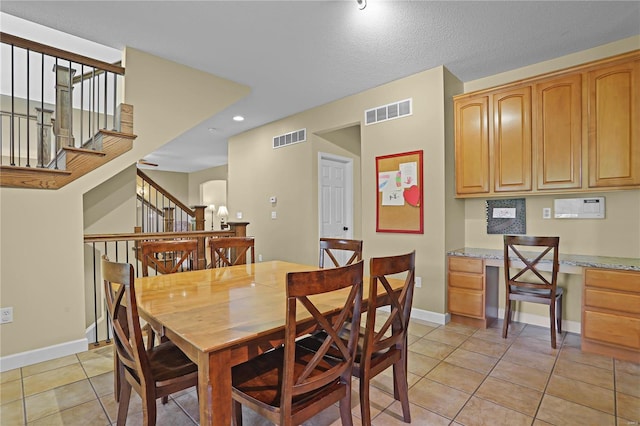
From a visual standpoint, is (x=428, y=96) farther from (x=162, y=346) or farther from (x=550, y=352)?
(x=162, y=346)

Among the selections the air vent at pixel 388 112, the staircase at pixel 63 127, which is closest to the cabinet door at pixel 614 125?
the air vent at pixel 388 112

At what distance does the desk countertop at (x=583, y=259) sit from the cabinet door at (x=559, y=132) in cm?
68

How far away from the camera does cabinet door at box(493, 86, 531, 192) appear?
125 inches

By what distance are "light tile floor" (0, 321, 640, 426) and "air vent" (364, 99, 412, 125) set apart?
2549mm

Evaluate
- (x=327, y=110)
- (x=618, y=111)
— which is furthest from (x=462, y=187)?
(x=327, y=110)

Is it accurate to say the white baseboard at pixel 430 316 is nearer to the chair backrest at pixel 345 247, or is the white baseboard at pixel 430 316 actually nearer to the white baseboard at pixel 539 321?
the white baseboard at pixel 539 321

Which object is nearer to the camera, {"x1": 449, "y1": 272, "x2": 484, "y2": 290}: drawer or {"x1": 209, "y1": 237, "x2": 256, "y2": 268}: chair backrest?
{"x1": 209, "y1": 237, "x2": 256, "y2": 268}: chair backrest

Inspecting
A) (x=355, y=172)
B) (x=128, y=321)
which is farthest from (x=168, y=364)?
(x=355, y=172)

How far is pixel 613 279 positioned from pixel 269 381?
112 inches

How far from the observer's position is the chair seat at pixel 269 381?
1311 millimetres

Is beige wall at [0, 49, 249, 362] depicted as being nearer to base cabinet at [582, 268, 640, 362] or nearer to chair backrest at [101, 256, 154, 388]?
chair backrest at [101, 256, 154, 388]

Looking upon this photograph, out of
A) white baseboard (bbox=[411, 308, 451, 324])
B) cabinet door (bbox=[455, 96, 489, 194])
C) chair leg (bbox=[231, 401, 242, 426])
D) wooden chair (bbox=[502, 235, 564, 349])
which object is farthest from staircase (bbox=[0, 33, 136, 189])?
wooden chair (bbox=[502, 235, 564, 349])

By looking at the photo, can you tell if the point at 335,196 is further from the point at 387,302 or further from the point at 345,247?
the point at 387,302

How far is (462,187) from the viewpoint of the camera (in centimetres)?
354
